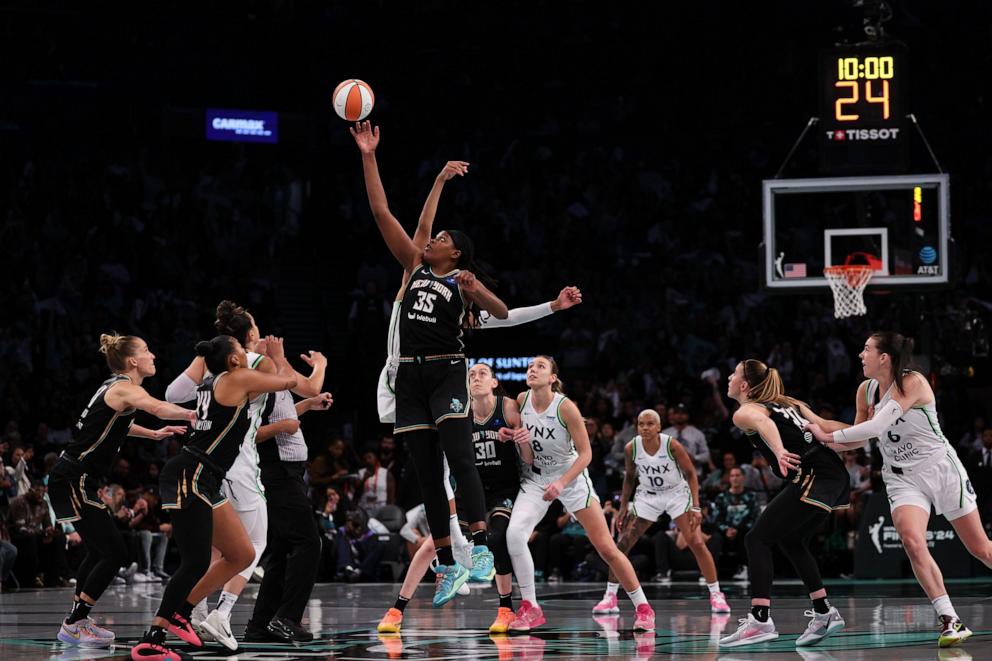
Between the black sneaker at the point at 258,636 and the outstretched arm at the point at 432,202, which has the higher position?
the outstretched arm at the point at 432,202

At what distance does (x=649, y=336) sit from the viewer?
23.2m

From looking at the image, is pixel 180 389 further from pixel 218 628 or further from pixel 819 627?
pixel 819 627

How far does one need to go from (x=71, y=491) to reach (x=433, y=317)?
2824 mm

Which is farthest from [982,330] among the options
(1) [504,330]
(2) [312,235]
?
(2) [312,235]

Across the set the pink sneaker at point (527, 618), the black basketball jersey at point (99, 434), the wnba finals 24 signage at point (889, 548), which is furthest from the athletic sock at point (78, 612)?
the wnba finals 24 signage at point (889, 548)

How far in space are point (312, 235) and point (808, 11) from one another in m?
10.4

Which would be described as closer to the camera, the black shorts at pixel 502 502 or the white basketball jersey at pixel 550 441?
the white basketball jersey at pixel 550 441

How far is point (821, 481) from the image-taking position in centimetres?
948

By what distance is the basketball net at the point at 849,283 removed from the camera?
16.3m

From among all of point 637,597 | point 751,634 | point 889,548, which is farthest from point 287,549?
point 889,548

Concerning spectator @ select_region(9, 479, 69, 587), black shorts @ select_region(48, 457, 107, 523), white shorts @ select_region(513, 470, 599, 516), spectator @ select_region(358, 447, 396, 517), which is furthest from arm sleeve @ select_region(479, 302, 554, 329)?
spectator @ select_region(358, 447, 396, 517)

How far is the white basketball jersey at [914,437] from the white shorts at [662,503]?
16.0 feet

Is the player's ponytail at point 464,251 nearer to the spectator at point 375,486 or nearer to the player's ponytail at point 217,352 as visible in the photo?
the player's ponytail at point 217,352

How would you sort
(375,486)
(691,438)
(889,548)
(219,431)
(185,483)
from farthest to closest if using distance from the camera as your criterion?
(375,486)
(691,438)
(889,548)
(219,431)
(185,483)
